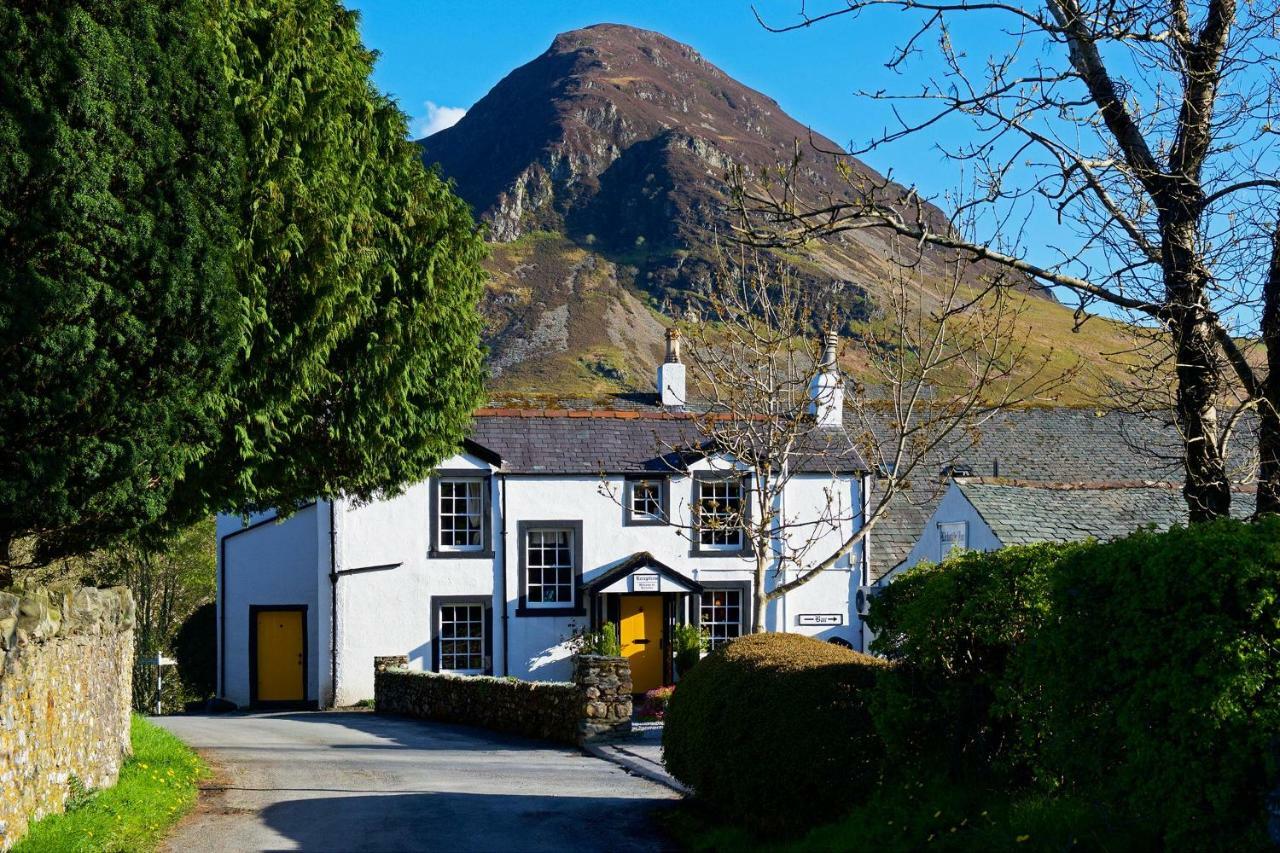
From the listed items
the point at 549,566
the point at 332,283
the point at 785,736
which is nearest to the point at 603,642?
the point at 549,566

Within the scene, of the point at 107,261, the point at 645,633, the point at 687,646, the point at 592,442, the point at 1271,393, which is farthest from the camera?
the point at 592,442

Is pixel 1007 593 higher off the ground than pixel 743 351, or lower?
lower

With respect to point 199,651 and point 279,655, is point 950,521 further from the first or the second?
point 199,651

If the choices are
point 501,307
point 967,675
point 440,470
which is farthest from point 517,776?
point 501,307

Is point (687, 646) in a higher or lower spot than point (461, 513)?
lower

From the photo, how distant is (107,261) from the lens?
38.6ft

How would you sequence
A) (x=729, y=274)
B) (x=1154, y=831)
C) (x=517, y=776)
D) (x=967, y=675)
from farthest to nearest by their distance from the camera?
(x=729, y=274) < (x=517, y=776) < (x=967, y=675) < (x=1154, y=831)

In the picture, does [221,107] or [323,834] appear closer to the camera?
[323,834]

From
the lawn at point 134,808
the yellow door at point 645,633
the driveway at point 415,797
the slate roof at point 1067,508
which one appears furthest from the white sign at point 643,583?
the lawn at point 134,808

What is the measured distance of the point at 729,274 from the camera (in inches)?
810

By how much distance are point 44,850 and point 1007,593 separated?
6.99 meters

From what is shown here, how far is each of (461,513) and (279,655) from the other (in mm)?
6034

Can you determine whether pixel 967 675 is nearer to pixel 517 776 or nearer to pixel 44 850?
pixel 44 850

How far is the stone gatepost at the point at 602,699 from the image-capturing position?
19.5 m
